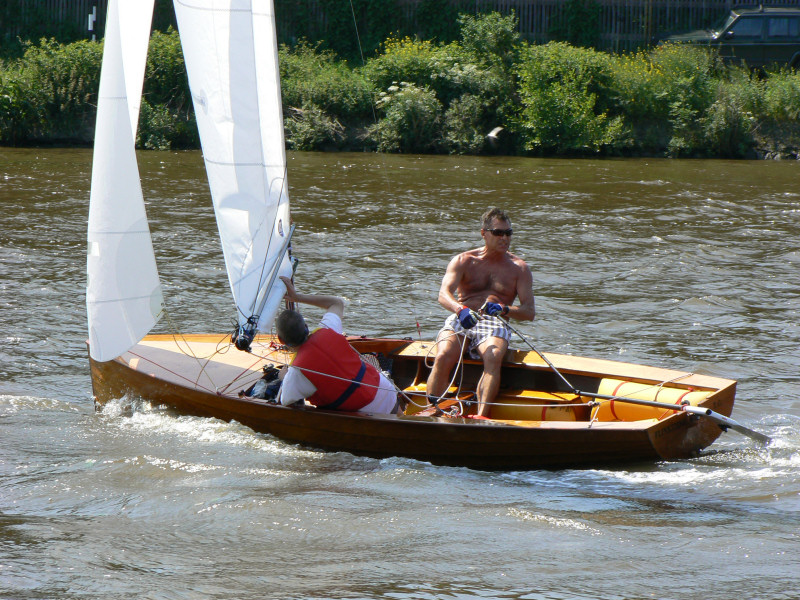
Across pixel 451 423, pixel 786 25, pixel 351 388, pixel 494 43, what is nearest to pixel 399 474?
pixel 451 423

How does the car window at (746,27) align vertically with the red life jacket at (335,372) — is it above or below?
above

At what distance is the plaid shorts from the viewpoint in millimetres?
6215

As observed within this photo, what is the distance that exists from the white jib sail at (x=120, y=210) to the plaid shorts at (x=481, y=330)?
1904 mm

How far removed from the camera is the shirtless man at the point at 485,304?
19.8 feet

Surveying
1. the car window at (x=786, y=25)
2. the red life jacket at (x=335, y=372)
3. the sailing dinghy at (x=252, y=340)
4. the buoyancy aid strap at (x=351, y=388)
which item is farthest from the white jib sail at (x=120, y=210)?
the car window at (x=786, y=25)

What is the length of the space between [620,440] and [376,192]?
12228mm

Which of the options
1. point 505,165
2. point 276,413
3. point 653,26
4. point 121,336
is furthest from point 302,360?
point 653,26

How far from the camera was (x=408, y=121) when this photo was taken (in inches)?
881

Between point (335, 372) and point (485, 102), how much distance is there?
17.8 m

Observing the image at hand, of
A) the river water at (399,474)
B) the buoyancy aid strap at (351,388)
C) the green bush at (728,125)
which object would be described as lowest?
the river water at (399,474)

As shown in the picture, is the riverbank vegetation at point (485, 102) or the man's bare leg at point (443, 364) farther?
the riverbank vegetation at point (485, 102)

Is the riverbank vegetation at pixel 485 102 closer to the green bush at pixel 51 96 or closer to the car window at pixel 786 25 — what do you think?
the green bush at pixel 51 96

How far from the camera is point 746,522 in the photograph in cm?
457

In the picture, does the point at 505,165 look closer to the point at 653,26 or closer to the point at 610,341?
the point at 653,26
